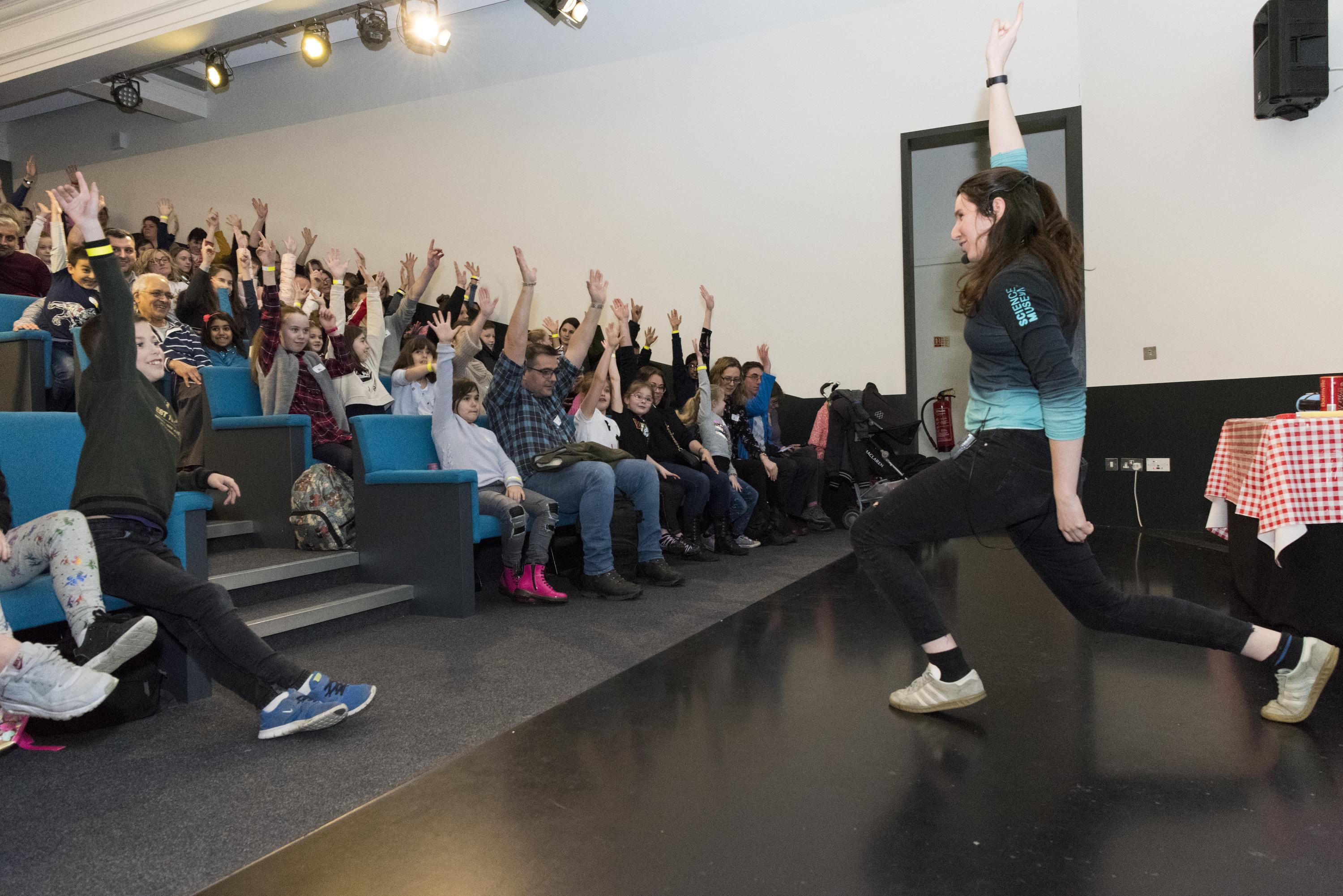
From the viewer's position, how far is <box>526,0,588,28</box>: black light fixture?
5969 millimetres

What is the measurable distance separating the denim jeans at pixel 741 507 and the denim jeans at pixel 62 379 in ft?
10.2

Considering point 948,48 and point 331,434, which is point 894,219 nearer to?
point 948,48

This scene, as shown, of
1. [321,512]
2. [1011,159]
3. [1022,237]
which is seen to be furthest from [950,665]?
[321,512]

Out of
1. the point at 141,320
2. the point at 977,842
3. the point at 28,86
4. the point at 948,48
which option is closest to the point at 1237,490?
the point at 977,842

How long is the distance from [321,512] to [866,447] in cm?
354

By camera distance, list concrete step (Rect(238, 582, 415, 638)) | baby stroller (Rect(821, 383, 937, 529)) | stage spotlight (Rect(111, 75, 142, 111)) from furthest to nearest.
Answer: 1. stage spotlight (Rect(111, 75, 142, 111))
2. baby stroller (Rect(821, 383, 937, 529))
3. concrete step (Rect(238, 582, 415, 638))

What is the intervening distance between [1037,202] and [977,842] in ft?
4.21

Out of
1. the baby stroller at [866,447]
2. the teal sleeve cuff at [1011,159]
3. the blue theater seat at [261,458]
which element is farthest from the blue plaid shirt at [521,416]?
the baby stroller at [866,447]

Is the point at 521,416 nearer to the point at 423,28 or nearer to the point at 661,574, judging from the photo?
the point at 661,574

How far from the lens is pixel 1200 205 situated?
18.0ft

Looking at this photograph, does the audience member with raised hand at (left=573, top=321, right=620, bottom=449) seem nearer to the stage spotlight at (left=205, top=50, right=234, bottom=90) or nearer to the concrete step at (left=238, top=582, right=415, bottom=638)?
the concrete step at (left=238, top=582, right=415, bottom=638)

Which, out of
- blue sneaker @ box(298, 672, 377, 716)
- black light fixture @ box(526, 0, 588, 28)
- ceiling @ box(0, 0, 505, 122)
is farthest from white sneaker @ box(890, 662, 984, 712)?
ceiling @ box(0, 0, 505, 122)

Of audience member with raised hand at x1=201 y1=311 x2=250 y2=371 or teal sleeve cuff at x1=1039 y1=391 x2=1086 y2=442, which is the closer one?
teal sleeve cuff at x1=1039 y1=391 x2=1086 y2=442

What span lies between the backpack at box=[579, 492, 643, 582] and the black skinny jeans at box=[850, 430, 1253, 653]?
2.12m
